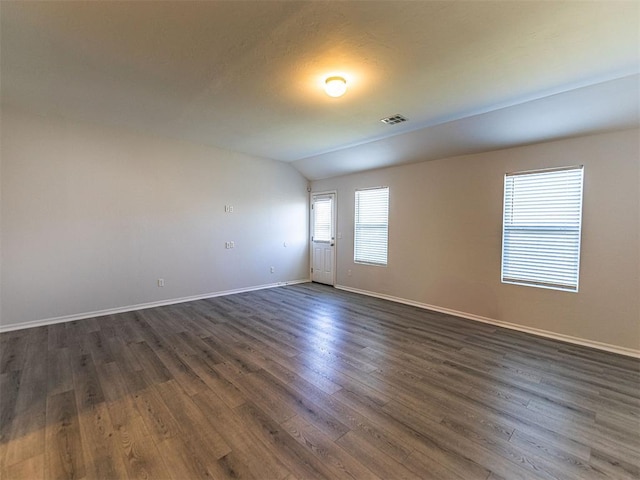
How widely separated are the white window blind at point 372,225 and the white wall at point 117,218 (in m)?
1.97

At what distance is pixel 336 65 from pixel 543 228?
3322mm

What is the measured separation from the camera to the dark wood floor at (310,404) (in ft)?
5.43

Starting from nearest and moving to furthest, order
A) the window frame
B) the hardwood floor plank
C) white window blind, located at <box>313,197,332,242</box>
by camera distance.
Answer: the hardwood floor plank, the window frame, white window blind, located at <box>313,197,332,242</box>

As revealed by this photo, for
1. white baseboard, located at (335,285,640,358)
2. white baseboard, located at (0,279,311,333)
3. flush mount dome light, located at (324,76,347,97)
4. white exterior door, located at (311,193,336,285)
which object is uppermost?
flush mount dome light, located at (324,76,347,97)

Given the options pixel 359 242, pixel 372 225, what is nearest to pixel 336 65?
pixel 372 225

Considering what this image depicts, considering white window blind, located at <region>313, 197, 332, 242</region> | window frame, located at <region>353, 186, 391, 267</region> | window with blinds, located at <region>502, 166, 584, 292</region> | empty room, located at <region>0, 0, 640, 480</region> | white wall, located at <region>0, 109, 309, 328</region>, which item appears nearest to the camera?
empty room, located at <region>0, 0, 640, 480</region>

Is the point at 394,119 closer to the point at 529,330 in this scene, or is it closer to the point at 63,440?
the point at 529,330

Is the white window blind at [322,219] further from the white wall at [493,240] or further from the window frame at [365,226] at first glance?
the window frame at [365,226]

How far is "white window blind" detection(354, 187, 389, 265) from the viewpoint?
18.2 ft

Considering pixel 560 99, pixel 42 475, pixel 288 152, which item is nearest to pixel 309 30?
pixel 560 99

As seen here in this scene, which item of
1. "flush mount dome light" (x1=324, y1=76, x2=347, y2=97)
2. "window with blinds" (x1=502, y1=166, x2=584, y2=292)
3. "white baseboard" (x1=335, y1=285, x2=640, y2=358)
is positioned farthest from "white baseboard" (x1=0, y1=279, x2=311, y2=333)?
"window with blinds" (x1=502, y1=166, x2=584, y2=292)

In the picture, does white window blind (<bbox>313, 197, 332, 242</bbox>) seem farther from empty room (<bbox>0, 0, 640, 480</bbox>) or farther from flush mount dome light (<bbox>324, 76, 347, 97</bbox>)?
flush mount dome light (<bbox>324, 76, 347, 97</bbox>)

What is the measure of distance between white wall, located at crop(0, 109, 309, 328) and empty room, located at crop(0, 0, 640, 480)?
32 millimetres

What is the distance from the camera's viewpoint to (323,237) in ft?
22.3
